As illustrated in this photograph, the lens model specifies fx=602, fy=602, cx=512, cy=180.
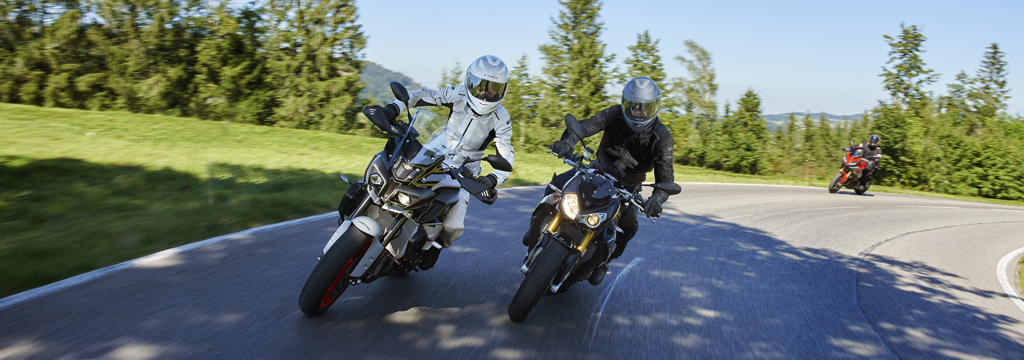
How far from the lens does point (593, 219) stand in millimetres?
4305

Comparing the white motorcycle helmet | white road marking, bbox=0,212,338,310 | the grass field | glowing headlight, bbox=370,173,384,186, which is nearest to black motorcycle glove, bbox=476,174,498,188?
glowing headlight, bbox=370,173,384,186

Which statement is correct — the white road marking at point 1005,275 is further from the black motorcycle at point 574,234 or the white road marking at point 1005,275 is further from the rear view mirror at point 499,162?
the rear view mirror at point 499,162

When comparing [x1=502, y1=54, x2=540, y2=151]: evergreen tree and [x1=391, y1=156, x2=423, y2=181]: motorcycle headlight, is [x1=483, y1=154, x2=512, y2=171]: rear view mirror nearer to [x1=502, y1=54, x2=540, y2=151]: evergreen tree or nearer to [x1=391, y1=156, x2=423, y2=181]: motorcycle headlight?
[x1=391, y1=156, x2=423, y2=181]: motorcycle headlight

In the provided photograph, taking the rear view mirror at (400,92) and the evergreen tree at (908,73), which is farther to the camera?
the evergreen tree at (908,73)

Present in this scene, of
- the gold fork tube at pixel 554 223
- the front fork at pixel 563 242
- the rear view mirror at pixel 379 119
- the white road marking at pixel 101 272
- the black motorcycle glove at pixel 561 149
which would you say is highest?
the rear view mirror at pixel 379 119

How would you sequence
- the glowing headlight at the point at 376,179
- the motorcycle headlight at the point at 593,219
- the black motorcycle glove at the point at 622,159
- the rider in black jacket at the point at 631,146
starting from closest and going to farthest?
the glowing headlight at the point at 376,179, the motorcycle headlight at the point at 593,219, the rider in black jacket at the point at 631,146, the black motorcycle glove at the point at 622,159

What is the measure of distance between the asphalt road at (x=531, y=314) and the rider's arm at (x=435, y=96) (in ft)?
4.78

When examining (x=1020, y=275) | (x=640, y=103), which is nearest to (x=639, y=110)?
(x=640, y=103)

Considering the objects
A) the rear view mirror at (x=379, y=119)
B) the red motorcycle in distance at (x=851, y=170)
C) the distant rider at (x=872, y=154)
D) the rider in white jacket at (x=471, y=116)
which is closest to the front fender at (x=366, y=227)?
the rear view mirror at (x=379, y=119)

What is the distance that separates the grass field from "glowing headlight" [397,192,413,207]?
8.68 ft

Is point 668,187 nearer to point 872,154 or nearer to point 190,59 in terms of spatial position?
point 872,154

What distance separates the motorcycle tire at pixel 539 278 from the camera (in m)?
4.01

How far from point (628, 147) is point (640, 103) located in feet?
2.08

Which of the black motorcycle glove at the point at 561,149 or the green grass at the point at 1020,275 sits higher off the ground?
the black motorcycle glove at the point at 561,149
